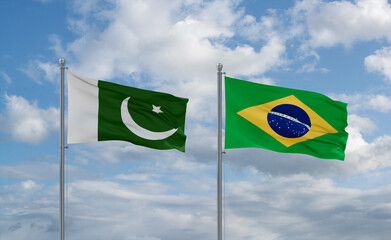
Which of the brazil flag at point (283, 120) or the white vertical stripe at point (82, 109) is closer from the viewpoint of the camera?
the white vertical stripe at point (82, 109)

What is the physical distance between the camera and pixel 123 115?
2103cm

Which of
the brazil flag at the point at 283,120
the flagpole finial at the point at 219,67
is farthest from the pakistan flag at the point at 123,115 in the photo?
the brazil flag at the point at 283,120

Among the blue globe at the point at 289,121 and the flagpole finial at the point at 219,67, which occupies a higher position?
the flagpole finial at the point at 219,67

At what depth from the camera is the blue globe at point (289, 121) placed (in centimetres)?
2238

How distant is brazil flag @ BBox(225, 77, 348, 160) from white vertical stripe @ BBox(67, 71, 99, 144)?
490cm

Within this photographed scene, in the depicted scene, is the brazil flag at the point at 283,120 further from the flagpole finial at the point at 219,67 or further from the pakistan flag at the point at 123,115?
the pakistan flag at the point at 123,115

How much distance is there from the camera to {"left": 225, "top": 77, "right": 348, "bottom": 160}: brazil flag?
2166 centimetres

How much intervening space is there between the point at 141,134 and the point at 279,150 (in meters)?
5.40

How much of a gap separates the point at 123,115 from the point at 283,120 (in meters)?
6.34

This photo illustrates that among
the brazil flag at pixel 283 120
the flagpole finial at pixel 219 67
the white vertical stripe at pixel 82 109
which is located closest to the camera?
the white vertical stripe at pixel 82 109

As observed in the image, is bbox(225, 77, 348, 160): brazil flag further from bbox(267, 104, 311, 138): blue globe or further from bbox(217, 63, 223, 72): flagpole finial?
bbox(217, 63, 223, 72): flagpole finial

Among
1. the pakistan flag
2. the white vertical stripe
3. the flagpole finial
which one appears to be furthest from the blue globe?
the white vertical stripe

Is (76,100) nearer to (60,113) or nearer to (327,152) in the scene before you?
(60,113)

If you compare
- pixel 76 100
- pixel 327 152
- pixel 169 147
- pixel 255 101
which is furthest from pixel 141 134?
pixel 327 152
